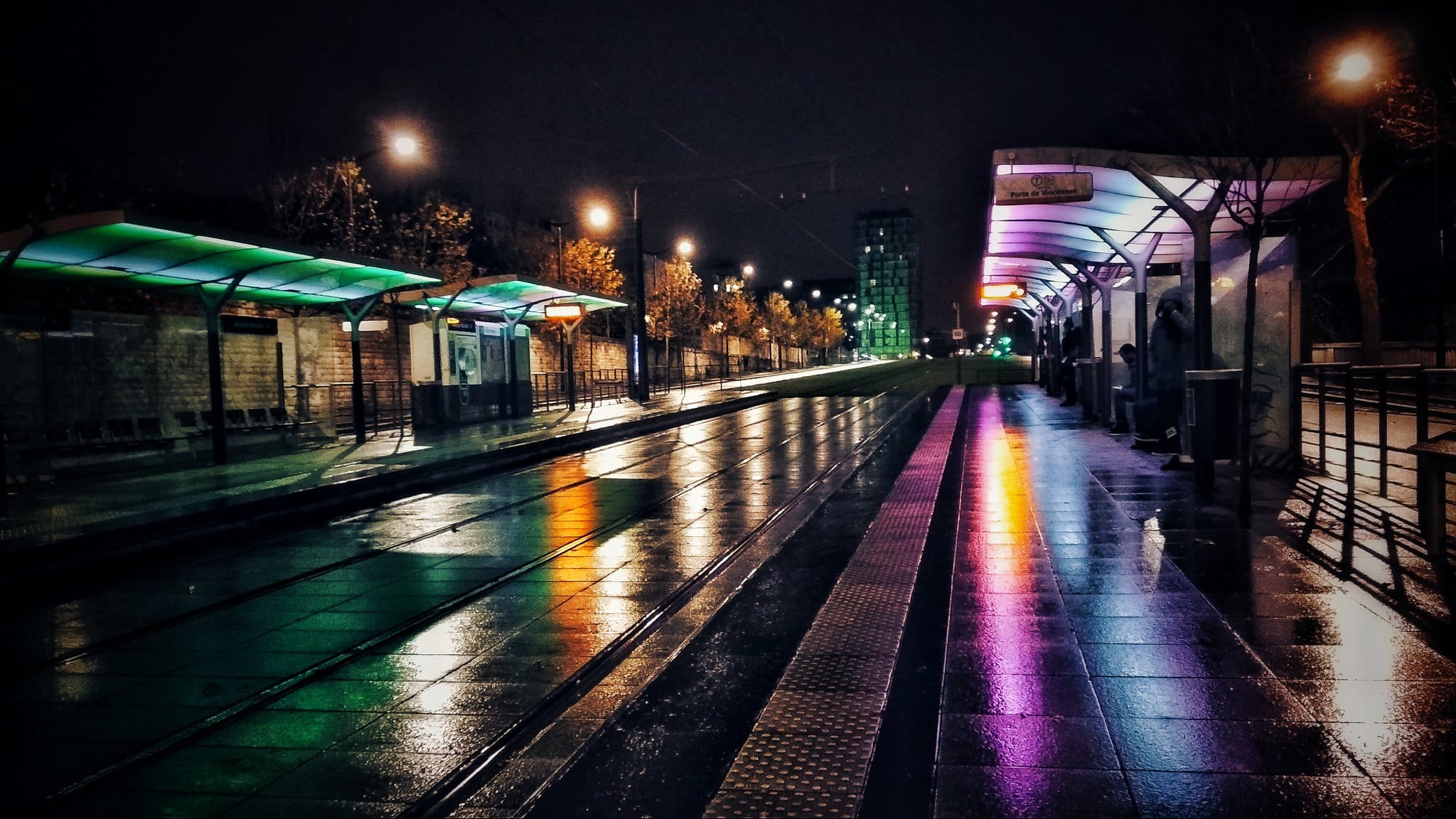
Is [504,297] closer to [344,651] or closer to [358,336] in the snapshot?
[358,336]

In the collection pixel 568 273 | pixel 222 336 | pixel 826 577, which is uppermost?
pixel 568 273

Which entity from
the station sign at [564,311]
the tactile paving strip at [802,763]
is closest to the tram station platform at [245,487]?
the station sign at [564,311]

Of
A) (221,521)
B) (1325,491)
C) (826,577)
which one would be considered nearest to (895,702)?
(826,577)

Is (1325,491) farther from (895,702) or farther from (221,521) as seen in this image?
(221,521)

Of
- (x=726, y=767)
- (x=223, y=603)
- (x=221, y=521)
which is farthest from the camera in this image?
(x=221, y=521)

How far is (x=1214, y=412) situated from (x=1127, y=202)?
18.8 feet

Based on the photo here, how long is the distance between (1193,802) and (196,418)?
60.4 feet

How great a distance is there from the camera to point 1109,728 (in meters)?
4.30

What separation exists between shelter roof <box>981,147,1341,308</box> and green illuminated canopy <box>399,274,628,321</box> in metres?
10.8

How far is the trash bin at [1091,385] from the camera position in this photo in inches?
833

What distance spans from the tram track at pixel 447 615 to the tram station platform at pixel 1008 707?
0.41 ft

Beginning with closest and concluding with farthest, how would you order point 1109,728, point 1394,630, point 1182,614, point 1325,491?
point 1109,728, point 1394,630, point 1182,614, point 1325,491

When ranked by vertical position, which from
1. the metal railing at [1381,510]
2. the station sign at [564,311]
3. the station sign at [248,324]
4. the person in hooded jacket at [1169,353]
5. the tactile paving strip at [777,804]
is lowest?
the tactile paving strip at [777,804]

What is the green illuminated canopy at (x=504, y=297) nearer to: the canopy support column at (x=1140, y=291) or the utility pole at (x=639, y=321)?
the utility pole at (x=639, y=321)
